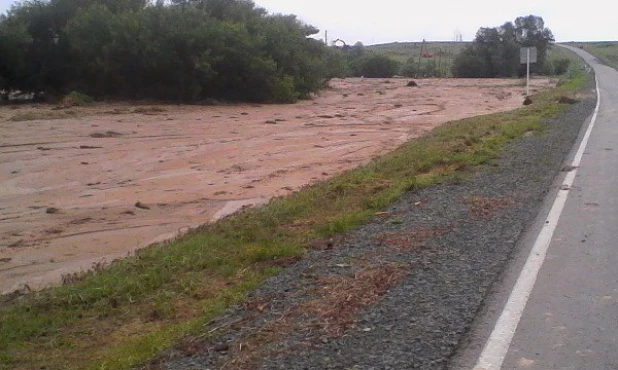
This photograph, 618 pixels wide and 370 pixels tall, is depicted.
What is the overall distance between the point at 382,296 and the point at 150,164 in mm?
13979

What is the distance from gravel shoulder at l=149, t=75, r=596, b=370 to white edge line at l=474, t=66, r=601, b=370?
22cm

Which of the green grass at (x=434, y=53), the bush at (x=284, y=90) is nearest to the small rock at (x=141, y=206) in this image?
the bush at (x=284, y=90)

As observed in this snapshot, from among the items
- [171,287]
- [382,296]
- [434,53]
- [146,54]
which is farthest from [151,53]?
[434,53]

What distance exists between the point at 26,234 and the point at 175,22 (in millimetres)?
28002

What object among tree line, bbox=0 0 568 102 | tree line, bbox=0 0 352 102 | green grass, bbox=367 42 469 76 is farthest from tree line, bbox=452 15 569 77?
tree line, bbox=0 0 352 102

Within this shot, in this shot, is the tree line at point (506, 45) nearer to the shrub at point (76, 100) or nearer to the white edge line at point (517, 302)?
the shrub at point (76, 100)

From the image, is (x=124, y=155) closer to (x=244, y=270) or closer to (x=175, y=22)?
(x=244, y=270)

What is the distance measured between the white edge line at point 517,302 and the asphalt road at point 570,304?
0.11 ft

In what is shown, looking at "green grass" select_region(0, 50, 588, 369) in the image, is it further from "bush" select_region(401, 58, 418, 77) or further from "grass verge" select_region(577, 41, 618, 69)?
"grass verge" select_region(577, 41, 618, 69)

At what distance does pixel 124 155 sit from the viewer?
2138 cm

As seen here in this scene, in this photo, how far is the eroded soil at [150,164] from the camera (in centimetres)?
1241

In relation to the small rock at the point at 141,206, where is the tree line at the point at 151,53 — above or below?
above

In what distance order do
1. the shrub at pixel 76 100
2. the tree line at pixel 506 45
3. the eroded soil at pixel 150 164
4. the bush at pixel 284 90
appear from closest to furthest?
the eroded soil at pixel 150 164, the shrub at pixel 76 100, the bush at pixel 284 90, the tree line at pixel 506 45

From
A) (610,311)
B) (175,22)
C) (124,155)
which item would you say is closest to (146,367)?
(610,311)
